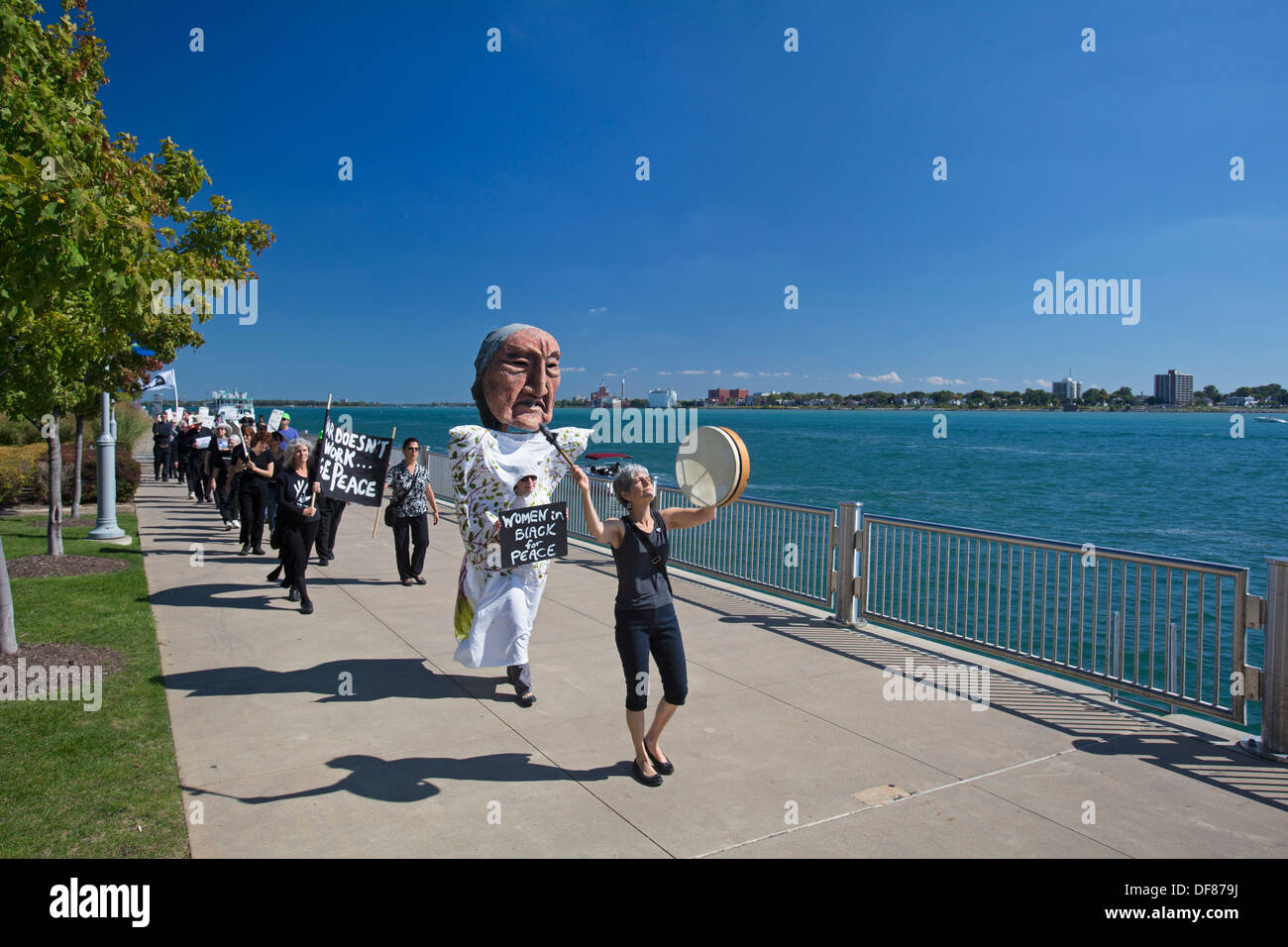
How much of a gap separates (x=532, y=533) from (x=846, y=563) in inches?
146

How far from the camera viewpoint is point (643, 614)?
476 cm

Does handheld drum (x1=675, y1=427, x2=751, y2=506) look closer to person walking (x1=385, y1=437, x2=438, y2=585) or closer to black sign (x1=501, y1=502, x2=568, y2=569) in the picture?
black sign (x1=501, y1=502, x2=568, y2=569)

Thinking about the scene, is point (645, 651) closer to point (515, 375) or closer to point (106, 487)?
point (515, 375)

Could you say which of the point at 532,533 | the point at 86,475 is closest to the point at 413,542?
the point at 532,533

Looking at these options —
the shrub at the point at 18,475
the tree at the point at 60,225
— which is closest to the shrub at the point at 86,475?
the shrub at the point at 18,475

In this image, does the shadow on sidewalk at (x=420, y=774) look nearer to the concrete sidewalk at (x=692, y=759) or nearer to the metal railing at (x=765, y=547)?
the concrete sidewalk at (x=692, y=759)

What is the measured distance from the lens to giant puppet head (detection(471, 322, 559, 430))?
A: 6.82 metres

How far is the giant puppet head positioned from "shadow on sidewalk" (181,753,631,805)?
2.76m

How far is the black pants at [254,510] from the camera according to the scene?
40.7ft

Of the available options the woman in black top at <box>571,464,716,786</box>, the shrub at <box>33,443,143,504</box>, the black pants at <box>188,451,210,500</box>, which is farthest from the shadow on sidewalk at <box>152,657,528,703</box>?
the black pants at <box>188,451,210,500</box>

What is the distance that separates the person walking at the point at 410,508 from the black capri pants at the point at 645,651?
5901 millimetres

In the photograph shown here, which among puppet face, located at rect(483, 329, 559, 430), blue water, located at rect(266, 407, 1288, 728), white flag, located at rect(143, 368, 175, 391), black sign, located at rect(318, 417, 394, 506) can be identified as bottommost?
blue water, located at rect(266, 407, 1288, 728)
